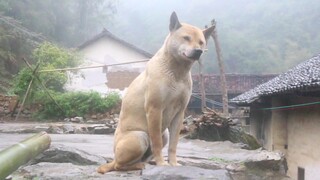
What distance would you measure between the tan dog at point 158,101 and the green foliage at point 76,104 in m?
14.1

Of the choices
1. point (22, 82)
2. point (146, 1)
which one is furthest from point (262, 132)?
point (146, 1)

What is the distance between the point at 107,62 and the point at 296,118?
48.2 feet

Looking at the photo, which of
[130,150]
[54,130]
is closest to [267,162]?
[130,150]

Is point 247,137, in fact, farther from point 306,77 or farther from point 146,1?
point 146,1

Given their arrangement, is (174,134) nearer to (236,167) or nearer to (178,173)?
(178,173)

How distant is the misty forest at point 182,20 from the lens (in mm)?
24172

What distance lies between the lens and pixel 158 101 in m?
3.42

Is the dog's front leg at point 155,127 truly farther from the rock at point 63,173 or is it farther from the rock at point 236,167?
the rock at point 236,167

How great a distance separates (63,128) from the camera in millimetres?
12391

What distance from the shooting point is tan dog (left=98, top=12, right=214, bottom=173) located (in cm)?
344

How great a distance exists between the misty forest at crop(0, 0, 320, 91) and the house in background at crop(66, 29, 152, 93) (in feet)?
5.84

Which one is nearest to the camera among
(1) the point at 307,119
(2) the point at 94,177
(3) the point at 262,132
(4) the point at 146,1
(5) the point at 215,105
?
(2) the point at 94,177

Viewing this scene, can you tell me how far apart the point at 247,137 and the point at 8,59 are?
57.1 feet

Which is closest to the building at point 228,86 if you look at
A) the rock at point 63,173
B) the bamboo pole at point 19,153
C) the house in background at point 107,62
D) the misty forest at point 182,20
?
the house in background at point 107,62
